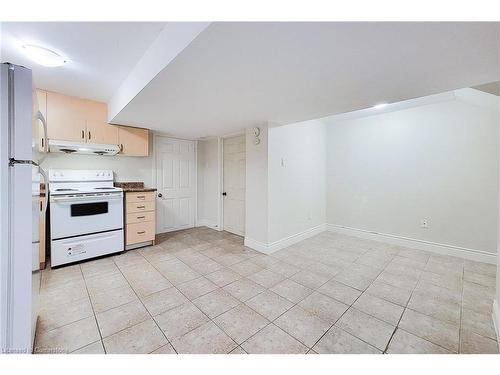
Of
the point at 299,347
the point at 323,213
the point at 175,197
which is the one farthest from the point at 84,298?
the point at 323,213

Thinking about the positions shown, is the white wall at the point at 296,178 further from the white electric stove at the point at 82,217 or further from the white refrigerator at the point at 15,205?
the white refrigerator at the point at 15,205

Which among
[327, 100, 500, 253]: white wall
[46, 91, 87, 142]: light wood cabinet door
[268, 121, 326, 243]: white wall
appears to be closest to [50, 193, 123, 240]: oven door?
[46, 91, 87, 142]: light wood cabinet door

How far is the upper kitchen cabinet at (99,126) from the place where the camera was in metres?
2.95

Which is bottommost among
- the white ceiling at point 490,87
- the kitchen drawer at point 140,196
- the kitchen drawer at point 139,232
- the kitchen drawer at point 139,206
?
the kitchen drawer at point 139,232

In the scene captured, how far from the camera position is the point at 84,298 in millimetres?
1964

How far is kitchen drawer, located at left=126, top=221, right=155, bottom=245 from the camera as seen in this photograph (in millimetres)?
3143

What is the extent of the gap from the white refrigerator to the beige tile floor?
465 mm

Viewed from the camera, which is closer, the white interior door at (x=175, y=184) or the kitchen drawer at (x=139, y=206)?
the kitchen drawer at (x=139, y=206)

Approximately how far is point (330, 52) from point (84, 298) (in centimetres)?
292

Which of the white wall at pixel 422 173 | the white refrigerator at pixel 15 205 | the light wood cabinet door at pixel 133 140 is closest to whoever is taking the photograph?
the white refrigerator at pixel 15 205

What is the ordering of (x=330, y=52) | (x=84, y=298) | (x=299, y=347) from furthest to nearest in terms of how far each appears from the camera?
(x=84, y=298)
(x=299, y=347)
(x=330, y=52)

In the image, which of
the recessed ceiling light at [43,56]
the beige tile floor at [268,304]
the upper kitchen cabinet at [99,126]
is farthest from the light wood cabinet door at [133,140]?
the beige tile floor at [268,304]

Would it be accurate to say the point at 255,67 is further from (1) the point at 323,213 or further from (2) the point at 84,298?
(1) the point at 323,213

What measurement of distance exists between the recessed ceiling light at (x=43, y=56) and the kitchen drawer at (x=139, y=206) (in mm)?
1877
